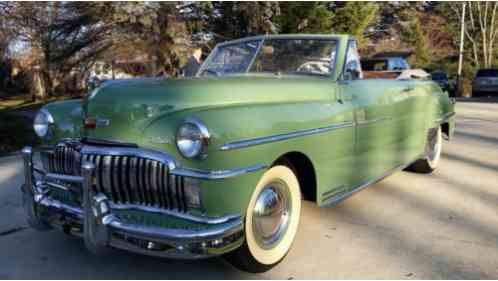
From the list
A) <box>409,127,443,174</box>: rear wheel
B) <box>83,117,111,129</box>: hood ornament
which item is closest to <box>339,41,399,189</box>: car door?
<box>409,127,443,174</box>: rear wheel

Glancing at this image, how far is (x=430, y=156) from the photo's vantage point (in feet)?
18.9

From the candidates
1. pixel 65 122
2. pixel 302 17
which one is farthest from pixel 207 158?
pixel 302 17

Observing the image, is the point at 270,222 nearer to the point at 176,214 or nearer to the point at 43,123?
the point at 176,214

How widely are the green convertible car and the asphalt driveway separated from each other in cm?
30

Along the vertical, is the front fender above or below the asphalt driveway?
above

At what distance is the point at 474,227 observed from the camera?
3.82 metres

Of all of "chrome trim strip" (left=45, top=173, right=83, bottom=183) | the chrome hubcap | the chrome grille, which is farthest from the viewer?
the chrome hubcap

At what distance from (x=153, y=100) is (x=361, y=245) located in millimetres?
1904

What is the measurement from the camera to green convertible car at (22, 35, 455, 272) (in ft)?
8.33

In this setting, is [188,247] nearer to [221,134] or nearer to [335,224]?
[221,134]

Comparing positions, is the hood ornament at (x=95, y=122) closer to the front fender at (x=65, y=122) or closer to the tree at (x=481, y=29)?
the front fender at (x=65, y=122)

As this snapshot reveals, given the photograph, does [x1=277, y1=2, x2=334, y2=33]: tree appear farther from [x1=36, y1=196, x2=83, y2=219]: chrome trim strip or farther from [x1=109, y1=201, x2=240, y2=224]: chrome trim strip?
[x1=109, y1=201, x2=240, y2=224]: chrome trim strip

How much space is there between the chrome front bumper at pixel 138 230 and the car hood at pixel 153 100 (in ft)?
1.05

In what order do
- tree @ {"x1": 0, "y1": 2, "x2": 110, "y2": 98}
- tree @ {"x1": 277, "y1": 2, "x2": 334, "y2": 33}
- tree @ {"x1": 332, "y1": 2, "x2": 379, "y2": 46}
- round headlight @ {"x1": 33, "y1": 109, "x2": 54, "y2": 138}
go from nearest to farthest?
round headlight @ {"x1": 33, "y1": 109, "x2": 54, "y2": 138} → tree @ {"x1": 0, "y1": 2, "x2": 110, "y2": 98} → tree @ {"x1": 277, "y1": 2, "x2": 334, "y2": 33} → tree @ {"x1": 332, "y1": 2, "x2": 379, "y2": 46}
